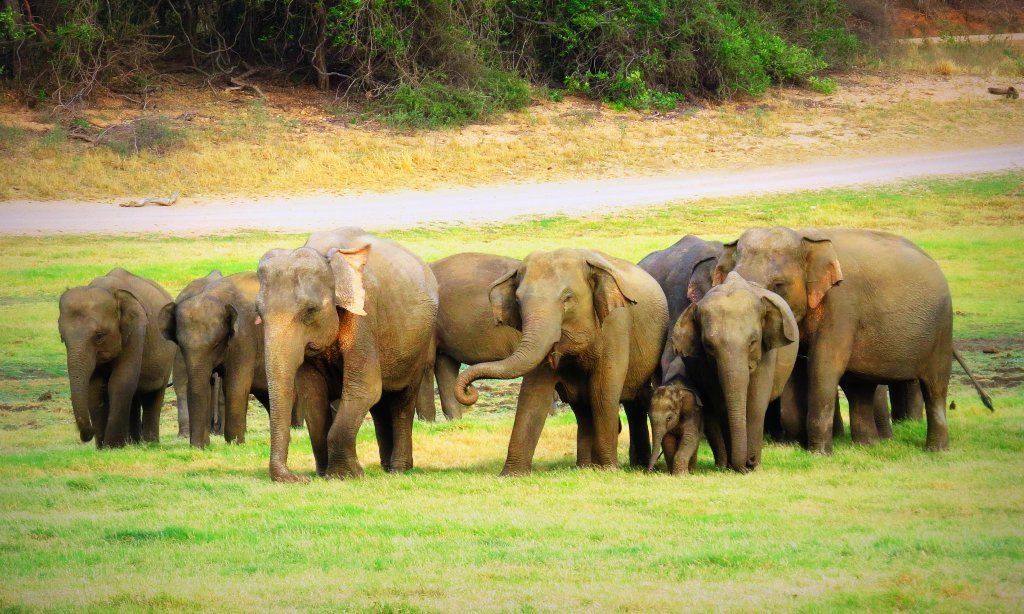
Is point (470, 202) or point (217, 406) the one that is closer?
point (217, 406)

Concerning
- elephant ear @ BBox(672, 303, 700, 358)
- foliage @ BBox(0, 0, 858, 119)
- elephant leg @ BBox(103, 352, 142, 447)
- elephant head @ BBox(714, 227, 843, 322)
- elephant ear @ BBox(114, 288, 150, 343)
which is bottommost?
foliage @ BBox(0, 0, 858, 119)

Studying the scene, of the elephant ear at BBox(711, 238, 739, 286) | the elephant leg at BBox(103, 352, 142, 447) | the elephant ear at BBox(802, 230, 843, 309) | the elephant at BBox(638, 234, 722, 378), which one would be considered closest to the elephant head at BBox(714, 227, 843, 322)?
the elephant ear at BBox(802, 230, 843, 309)

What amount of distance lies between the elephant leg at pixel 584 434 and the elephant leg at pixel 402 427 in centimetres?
132

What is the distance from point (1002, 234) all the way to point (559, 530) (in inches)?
873

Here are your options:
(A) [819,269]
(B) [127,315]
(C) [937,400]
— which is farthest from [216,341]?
(C) [937,400]

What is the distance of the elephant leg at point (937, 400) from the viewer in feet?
43.3

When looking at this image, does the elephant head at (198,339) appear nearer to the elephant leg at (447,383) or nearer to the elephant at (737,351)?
the elephant leg at (447,383)

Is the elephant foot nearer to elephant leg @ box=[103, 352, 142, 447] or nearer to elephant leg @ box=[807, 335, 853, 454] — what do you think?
elephant leg @ box=[103, 352, 142, 447]

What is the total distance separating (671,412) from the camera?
11711 millimetres

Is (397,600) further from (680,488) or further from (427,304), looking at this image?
(427,304)

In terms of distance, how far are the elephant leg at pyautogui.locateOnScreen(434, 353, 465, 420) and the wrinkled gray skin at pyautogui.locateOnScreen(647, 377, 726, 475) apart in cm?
526

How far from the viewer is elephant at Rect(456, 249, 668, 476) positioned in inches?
456

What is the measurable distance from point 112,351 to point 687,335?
18.9ft

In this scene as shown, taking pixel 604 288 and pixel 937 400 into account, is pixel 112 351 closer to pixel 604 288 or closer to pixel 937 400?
pixel 604 288
